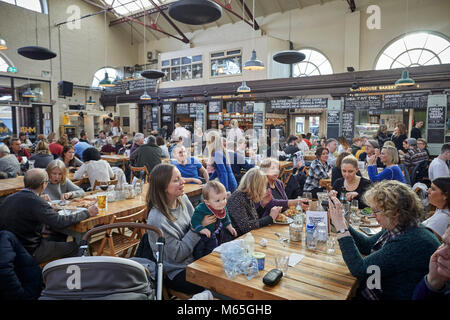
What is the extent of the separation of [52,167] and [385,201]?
3598mm

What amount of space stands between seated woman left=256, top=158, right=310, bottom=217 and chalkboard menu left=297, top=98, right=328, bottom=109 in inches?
325

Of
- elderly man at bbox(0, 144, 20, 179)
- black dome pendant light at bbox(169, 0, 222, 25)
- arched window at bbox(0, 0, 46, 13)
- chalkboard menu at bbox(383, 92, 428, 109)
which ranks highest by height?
arched window at bbox(0, 0, 46, 13)

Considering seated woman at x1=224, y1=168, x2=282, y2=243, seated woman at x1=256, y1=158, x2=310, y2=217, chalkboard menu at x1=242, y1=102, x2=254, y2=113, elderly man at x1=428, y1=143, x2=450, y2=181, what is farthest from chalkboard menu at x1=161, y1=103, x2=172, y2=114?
seated woman at x1=224, y1=168, x2=282, y2=243

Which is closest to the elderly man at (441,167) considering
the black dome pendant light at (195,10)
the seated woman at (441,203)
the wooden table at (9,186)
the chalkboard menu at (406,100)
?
the seated woman at (441,203)

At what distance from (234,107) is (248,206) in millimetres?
11226

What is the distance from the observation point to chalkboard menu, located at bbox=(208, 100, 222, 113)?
13.8m

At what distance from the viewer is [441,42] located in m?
10.2

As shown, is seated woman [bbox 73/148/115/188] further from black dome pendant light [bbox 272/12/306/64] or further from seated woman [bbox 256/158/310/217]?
black dome pendant light [bbox 272/12/306/64]

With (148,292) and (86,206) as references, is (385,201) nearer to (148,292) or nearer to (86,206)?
(148,292)

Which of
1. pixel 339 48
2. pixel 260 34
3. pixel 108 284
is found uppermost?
pixel 260 34

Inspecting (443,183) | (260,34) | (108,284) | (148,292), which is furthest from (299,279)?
(260,34)

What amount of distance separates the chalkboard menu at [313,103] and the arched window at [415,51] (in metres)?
2.51

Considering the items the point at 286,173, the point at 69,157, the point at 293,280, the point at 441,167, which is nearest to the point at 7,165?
the point at 69,157

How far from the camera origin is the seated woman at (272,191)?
3.21 m
